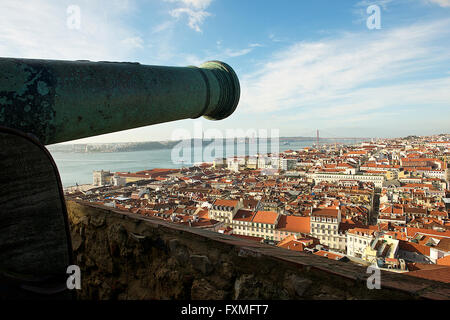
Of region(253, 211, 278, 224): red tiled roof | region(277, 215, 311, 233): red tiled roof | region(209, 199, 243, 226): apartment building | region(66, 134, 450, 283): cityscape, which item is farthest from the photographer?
region(209, 199, 243, 226): apartment building

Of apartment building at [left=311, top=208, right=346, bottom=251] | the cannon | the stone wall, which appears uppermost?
the cannon

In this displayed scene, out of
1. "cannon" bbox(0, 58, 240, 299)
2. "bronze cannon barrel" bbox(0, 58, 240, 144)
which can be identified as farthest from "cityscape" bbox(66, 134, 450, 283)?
"cannon" bbox(0, 58, 240, 299)

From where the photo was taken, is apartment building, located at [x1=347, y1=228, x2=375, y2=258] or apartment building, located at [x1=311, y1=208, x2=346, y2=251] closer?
apartment building, located at [x1=347, y1=228, x2=375, y2=258]

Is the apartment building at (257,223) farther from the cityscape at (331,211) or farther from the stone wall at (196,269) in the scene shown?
the stone wall at (196,269)

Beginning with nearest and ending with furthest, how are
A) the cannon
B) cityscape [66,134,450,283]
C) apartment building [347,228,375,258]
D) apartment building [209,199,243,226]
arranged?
the cannon < cityscape [66,134,450,283] < apartment building [347,228,375,258] < apartment building [209,199,243,226]

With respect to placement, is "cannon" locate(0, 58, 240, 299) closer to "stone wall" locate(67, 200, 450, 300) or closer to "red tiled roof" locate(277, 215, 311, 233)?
"stone wall" locate(67, 200, 450, 300)

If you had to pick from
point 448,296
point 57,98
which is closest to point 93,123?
point 57,98

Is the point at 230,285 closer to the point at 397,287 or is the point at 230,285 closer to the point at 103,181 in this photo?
the point at 397,287

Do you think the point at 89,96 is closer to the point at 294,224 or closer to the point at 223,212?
the point at 294,224
